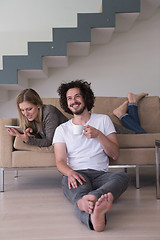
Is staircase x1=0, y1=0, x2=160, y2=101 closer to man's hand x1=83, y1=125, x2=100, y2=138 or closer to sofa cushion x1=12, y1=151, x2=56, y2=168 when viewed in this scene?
sofa cushion x1=12, y1=151, x2=56, y2=168

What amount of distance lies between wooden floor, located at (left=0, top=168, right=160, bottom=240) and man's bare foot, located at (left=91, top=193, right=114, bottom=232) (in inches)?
1.3

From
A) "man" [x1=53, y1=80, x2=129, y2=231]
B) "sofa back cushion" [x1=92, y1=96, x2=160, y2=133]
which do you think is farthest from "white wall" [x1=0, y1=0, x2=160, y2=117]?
"man" [x1=53, y1=80, x2=129, y2=231]

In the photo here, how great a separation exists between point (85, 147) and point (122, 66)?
260cm

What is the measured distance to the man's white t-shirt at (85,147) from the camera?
212 centimetres

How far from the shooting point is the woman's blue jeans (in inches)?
119

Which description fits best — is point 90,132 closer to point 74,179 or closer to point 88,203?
point 74,179

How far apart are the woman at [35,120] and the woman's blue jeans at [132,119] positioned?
2.43ft

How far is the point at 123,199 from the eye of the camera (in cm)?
222

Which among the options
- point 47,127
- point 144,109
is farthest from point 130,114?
point 47,127

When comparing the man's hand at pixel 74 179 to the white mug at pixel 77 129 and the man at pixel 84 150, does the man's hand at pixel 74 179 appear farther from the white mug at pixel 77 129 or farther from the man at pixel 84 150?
the white mug at pixel 77 129

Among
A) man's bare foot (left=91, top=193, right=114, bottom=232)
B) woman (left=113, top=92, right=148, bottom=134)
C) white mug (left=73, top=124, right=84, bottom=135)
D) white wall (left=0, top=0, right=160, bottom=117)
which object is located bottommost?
man's bare foot (left=91, top=193, right=114, bottom=232)

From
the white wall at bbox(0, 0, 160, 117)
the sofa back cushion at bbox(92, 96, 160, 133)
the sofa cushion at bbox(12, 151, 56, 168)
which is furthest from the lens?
the white wall at bbox(0, 0, 160, 117)

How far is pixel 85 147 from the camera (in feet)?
7.02

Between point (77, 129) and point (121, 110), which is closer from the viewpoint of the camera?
point (77, 129)
